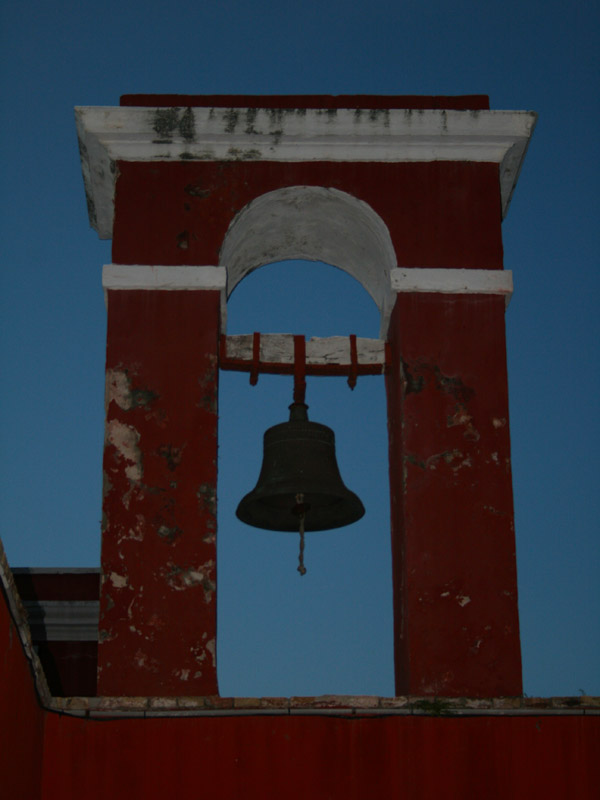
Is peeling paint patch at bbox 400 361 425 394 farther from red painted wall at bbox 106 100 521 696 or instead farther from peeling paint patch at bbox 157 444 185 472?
peeling paint patch at bbox 157 444 185 472

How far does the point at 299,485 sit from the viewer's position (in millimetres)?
6332

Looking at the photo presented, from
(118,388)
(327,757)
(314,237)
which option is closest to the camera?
(327,757)

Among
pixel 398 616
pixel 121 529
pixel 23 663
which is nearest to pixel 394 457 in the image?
pixel 398 616

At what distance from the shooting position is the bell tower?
600cm

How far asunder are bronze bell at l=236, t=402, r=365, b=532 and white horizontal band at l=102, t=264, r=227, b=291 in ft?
2.34

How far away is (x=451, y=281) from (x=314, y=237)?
941mm

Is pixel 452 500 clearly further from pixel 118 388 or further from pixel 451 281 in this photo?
pixel 118 388

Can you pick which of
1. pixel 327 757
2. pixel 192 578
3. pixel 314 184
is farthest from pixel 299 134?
pixel 327 757

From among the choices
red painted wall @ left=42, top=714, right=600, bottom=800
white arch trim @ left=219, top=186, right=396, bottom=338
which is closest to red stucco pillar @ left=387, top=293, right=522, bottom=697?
red painted wall @ left=42, top=714, right=600, bottom=800

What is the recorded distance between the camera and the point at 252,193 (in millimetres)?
6895

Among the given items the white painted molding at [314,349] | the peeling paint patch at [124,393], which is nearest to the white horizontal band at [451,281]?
the white painted molding at [314,349]

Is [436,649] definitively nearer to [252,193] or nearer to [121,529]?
[121,529]

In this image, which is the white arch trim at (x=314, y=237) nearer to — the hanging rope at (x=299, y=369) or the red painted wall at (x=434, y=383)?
the red painted wall at (x=434, y=383)

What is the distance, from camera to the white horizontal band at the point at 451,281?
6.68 m
